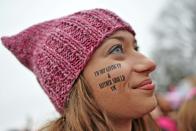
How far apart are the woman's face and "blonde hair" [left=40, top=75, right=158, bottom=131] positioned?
4 cm

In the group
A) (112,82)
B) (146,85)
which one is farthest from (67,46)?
(146,85)

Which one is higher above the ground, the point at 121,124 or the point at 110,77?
the point at 110,77

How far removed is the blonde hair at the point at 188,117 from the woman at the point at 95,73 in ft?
0.70

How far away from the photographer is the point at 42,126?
2.54 m

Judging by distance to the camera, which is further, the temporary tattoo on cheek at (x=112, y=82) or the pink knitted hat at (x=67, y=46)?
the pink knitted hat at (x=67, y=46)

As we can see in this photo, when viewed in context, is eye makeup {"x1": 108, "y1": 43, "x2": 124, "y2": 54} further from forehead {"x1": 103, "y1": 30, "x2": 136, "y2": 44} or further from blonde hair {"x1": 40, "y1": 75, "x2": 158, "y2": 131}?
blonde hair {"x1": 40, "y1": 75, "x2": 158, "y2": 131}

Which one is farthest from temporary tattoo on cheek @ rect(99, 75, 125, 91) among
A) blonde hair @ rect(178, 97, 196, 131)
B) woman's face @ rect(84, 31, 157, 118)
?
blonde hair @ rect(178, 97, 196, 131)

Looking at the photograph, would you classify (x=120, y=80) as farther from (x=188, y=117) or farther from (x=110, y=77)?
(x=188, y=117)

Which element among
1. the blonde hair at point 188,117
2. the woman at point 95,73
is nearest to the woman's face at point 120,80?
the woman at point 95,73

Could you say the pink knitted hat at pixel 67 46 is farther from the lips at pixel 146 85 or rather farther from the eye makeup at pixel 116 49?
the lips at pixel 146 85

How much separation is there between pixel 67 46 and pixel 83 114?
397mm

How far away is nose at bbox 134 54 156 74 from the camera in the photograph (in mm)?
2314

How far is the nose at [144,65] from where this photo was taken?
231cm

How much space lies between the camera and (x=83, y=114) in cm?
236
